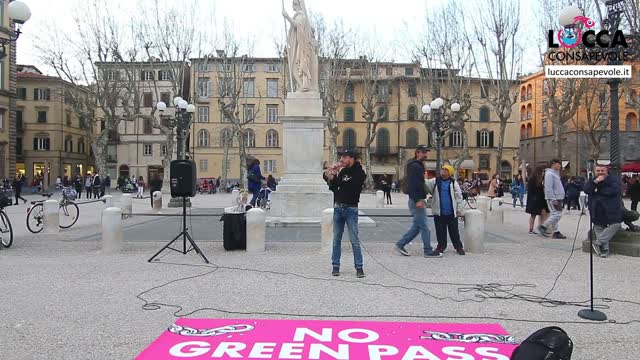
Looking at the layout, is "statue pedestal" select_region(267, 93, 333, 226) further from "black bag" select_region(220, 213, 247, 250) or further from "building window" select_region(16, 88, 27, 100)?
"building window" select_region(16, 88, 27, 100)

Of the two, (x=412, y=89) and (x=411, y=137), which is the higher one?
(x=412, y=89)

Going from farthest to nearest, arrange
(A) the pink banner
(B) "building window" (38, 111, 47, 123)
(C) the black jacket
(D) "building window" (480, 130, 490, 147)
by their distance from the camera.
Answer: (D) "building window" (480, 130, 490, 147) → (B) "building window" (38, 111, 47, 123) → (C) the black jacket → (A) the pink banner

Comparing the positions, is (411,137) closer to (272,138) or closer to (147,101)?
(272,138)

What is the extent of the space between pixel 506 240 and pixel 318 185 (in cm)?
532

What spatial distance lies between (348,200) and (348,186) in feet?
0.67

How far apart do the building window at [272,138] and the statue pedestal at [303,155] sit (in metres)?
49.3

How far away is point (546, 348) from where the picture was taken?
10.00 feet

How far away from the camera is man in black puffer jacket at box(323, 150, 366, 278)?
7680mm

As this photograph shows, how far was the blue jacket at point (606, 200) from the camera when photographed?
939 cm

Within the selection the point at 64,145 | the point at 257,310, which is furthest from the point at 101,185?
the point at 64,145

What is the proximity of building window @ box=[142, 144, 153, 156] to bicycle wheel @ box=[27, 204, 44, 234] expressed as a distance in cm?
5634

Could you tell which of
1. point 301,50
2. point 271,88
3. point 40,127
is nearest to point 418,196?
point 301,50

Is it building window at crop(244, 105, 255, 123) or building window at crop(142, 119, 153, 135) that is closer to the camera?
building window at crop(244, 105, 255, 123)

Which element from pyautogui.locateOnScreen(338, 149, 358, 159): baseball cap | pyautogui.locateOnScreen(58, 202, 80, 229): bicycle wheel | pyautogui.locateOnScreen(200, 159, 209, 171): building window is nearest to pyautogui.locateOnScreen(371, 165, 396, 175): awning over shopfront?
pyautogui.locateOnScreen(200, 159, 209, 171): building window
